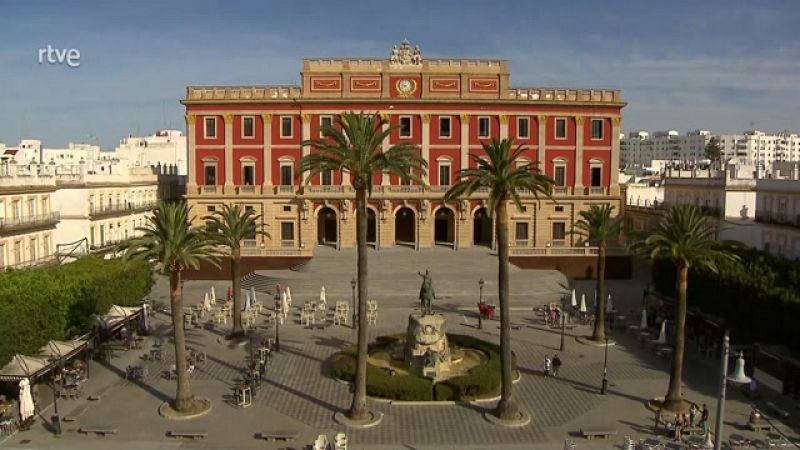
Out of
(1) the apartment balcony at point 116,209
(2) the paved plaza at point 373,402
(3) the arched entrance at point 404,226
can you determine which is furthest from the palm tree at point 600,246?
(1) the apartment balcony at point 116,209

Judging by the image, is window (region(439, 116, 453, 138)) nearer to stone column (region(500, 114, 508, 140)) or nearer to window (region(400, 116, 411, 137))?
window (region(400, 116, 411, 137))

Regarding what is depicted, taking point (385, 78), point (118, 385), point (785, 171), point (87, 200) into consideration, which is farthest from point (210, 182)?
point (785, 171)

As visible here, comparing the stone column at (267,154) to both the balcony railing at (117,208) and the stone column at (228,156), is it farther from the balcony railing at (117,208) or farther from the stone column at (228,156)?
the balcony railing at (117,208)

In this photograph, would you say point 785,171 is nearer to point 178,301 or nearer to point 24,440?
point 178,301

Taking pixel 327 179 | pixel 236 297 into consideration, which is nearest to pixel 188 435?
pixel 236 297

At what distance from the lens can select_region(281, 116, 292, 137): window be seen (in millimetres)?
69062

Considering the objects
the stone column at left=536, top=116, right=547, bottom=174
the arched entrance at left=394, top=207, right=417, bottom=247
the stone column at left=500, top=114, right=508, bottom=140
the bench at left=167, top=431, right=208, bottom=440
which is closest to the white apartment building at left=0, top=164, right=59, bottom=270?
the bench at left=167, top=431, right=208, bottom=440

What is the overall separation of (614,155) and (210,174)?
40890 mm

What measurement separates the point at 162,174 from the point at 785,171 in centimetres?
6560

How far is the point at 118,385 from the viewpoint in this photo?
34875mm

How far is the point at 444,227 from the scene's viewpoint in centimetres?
7444

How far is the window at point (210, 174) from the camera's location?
6988 cm

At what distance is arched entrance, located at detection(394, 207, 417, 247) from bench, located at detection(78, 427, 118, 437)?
4599 centimetres

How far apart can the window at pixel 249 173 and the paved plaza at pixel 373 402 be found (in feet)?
68.5
